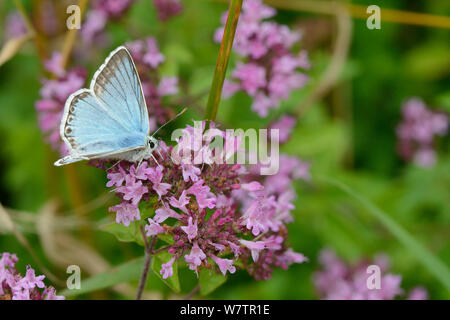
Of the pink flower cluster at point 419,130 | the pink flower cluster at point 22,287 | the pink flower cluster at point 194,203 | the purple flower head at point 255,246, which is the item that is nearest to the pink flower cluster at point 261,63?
the pink flower cluster at point 194,203

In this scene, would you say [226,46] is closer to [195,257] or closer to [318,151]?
[195,257]

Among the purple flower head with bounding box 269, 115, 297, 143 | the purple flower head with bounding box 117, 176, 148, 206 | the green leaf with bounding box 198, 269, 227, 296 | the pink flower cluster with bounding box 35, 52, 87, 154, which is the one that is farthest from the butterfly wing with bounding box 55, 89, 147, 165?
the purple flower head with bounding box 269, 115, 297, 143

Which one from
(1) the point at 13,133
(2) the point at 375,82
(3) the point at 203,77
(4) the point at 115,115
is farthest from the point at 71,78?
(2) the point at 375,82

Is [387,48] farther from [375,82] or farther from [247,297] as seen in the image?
[247,297]

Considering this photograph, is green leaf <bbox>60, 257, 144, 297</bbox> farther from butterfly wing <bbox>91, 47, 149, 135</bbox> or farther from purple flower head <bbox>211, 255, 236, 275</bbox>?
butterfly wing <bbox>91, 47, 149, 135</bbox>

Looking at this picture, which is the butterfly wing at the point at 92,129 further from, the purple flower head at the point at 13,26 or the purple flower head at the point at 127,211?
the purple flower head at the point at 13,26

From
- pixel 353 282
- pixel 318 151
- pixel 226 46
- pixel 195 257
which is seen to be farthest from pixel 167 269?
pixel 318 151
